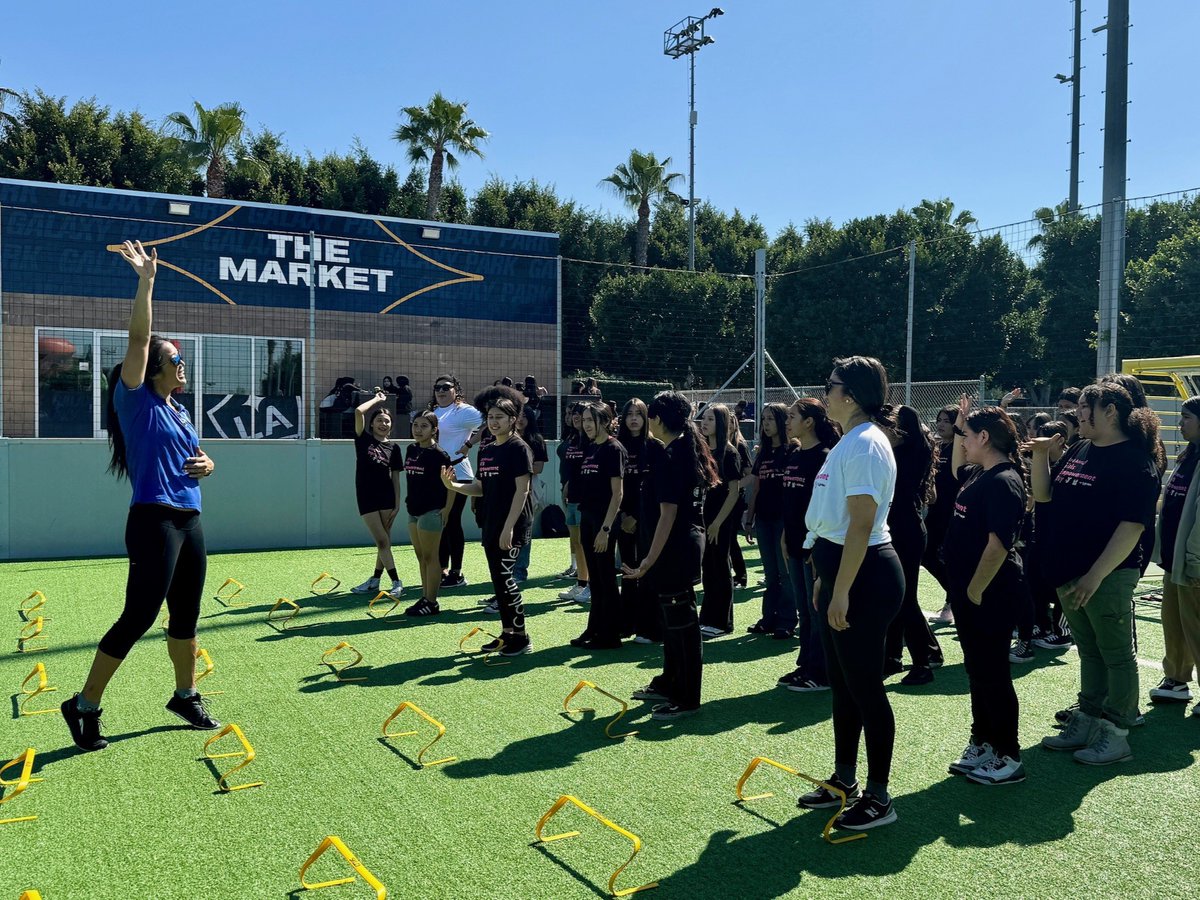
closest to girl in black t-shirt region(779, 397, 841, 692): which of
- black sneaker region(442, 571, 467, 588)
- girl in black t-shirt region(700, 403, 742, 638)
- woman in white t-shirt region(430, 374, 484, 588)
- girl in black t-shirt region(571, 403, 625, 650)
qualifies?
girl in black t-shirt region(700, 403, 742, 638)

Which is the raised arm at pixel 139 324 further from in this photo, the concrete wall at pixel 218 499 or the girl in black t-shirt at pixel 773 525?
the concrete wall at pixel 218 499

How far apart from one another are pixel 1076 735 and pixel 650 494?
2.59 meters

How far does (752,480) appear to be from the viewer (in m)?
8.69

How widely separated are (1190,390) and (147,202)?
1730cm

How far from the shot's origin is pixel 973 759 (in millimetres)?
4512

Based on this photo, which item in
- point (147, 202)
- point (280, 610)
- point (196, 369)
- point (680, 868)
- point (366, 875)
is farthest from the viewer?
point (147, 202)

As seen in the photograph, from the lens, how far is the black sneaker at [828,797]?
4.07 m

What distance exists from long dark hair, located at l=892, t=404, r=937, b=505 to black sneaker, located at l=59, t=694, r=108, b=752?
4.94 m

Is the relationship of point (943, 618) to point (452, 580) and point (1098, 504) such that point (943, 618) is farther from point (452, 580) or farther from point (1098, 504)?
point (452, 580)

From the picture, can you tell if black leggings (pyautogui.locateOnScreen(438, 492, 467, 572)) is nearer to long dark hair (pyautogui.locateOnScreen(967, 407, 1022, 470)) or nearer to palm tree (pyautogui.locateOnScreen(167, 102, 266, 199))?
long dark hair (pyautogui.locateOnScreen(967, 407, 1022, 470))

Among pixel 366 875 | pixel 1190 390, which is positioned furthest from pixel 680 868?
pixel 1190 390

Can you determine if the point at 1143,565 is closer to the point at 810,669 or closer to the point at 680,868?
the point at 810,669

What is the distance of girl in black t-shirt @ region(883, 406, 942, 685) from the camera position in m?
6.05

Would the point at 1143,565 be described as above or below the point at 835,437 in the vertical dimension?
below
